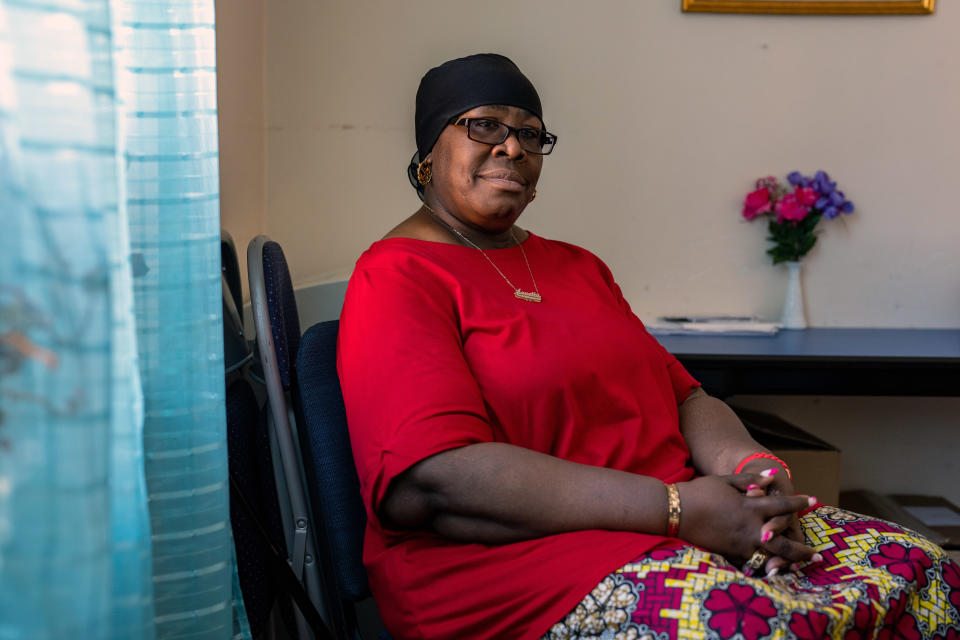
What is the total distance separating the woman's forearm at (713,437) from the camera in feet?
4.53

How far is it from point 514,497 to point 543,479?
0.15 ft

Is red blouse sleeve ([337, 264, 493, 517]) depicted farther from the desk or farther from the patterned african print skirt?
the desk

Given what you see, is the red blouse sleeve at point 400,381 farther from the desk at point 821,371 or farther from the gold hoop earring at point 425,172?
the desk at point 821,371

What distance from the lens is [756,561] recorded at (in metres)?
1.16

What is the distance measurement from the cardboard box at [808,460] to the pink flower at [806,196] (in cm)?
70

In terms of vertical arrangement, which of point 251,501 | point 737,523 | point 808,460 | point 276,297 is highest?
point 276,297

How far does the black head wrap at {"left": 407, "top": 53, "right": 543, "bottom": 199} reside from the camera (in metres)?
1.44

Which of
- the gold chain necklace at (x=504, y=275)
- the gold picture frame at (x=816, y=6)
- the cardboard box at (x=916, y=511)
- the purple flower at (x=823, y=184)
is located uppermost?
the gold picture frame at (x=816, y=6)

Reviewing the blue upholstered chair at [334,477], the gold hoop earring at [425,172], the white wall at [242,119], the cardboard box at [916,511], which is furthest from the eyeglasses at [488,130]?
the cardboard box at [916,511]

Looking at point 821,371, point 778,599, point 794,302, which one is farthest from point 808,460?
point 778,599

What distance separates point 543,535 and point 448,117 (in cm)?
73

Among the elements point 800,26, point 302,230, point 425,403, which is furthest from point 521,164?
point 800,26

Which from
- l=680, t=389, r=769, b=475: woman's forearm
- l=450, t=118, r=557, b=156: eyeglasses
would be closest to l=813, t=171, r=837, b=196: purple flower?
l=680, t=389, r=769, b=475: woman's forearm

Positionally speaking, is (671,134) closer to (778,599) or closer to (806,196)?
(806,196)
